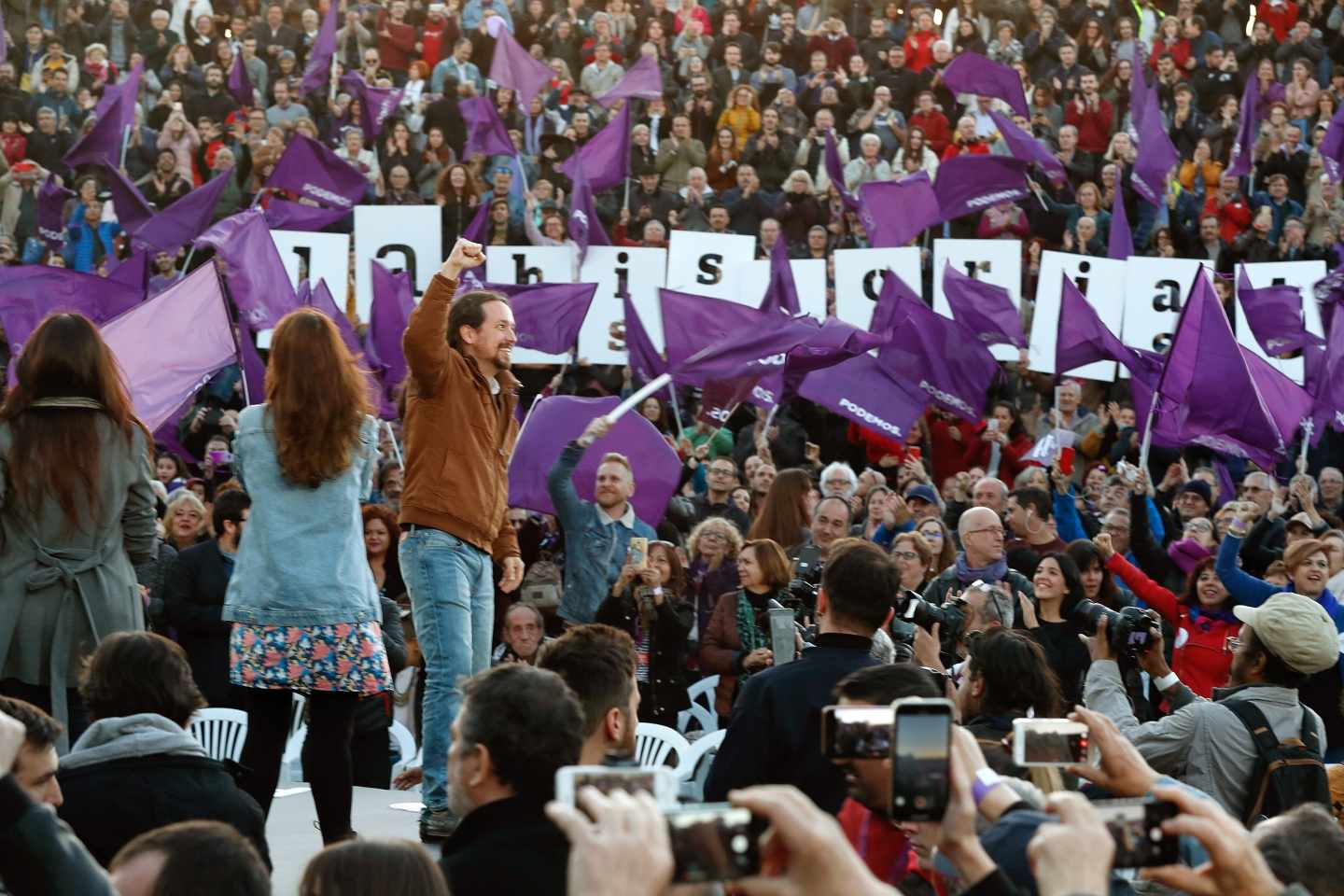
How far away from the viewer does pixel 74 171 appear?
19.3 m

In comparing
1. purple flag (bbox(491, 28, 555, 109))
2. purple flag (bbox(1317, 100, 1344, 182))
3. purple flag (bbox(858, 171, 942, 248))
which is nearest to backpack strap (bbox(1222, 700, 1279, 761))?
purple flag (bbox(858, 171, 942, 248))

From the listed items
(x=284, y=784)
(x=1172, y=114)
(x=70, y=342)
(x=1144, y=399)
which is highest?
(x=1172, y=114)

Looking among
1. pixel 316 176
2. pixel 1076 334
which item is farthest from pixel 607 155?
pixel 1076 334

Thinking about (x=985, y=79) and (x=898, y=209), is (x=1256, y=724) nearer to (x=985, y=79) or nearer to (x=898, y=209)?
(x=898, y=209)

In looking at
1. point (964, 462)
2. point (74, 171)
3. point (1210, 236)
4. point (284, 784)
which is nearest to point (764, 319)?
point (964, 462)

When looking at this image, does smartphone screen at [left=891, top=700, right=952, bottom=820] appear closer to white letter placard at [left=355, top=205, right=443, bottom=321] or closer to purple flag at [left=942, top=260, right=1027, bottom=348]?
purple flag at [left=942, top=260, right=1027, bottom=348]

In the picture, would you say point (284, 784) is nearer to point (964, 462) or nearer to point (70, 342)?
point (70, 342)

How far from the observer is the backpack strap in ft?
20.4

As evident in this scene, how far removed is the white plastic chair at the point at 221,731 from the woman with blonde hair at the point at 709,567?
270 centimetres

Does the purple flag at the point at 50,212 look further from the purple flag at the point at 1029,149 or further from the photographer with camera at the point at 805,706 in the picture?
the photographer with camera at the point at 805,706

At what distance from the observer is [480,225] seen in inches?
622

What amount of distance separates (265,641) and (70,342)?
1.01 metres

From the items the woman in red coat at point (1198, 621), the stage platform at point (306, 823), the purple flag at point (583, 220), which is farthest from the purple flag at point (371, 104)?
the stage platform at point (306, 823)

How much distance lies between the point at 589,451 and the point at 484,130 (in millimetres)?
6379
